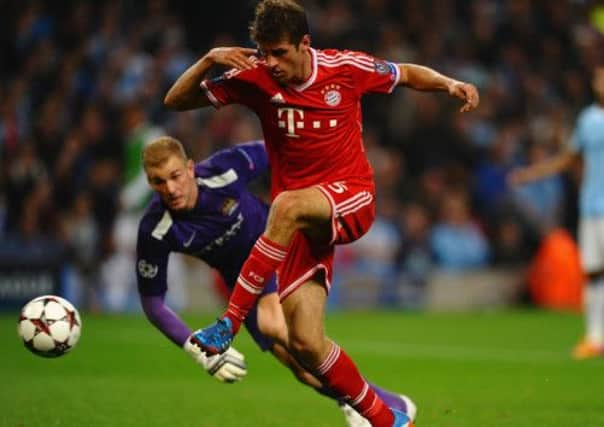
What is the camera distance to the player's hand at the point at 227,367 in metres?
6.44

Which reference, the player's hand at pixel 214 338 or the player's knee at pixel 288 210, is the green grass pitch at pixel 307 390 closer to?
the player's hand at pixel 214 338

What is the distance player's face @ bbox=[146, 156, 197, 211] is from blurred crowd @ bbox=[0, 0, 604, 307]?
7.69m

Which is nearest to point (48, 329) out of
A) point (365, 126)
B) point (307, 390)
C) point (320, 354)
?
point (320, 354)

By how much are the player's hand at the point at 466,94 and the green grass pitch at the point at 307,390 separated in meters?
1.85

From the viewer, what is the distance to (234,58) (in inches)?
246

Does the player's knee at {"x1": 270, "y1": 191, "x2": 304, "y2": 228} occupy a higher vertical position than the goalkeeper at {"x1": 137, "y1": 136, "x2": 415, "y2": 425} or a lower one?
higher

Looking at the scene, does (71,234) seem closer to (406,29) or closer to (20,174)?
(20,174)

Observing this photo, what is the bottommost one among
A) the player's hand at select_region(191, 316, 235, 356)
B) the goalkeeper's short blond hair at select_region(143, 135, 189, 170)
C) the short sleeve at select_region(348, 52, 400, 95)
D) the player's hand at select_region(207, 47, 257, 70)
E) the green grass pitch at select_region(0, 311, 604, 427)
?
the green grass pitch at select_region(0, 311, 604, 427)

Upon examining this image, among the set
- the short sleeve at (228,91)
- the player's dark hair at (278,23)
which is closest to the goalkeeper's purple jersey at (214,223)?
the short sleeve at (228,91)

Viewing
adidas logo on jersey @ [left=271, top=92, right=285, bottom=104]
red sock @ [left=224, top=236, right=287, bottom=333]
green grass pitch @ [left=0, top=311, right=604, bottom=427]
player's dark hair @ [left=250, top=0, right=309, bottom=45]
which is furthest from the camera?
green grass pitch @ [left=0, top=311, right=604, bottom=427]

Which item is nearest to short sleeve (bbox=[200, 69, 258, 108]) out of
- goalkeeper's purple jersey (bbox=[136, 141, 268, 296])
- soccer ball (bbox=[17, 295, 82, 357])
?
goalkeeper's purple jersey (bbox=[136, 141, 268, 296])

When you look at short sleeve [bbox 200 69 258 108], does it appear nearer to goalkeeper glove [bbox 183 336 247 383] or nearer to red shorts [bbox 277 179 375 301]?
red shorts [bbox 277 179 375 301]

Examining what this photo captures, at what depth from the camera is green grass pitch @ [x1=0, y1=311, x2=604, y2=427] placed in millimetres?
7523

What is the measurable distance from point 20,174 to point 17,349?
3758 millimetres
